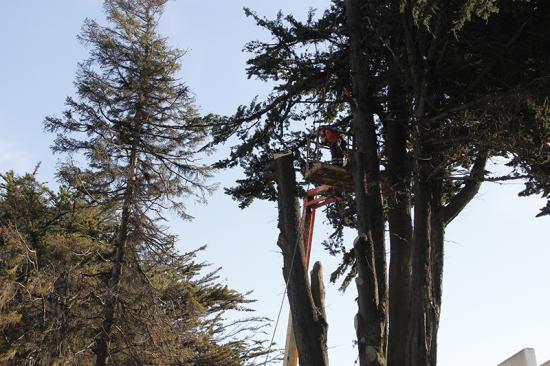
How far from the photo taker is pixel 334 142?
456 inches

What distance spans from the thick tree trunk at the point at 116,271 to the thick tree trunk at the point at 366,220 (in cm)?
961

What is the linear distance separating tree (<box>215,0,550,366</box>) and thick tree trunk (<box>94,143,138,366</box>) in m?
8.03

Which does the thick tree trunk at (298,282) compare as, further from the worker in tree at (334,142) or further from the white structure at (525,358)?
the white structure at (525,358)

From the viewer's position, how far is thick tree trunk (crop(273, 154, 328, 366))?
31.2ft

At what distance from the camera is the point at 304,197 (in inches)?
464

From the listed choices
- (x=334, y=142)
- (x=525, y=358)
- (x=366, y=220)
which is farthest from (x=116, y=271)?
(x=525, y=358)

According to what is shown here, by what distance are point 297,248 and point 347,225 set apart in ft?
6.94

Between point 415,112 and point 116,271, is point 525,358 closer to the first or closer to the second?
point 415,112

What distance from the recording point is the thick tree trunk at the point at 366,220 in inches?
361

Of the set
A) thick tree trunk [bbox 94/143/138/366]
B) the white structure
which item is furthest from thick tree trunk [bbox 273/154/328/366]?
thick tree trunk [bbox 94/143/138/366]

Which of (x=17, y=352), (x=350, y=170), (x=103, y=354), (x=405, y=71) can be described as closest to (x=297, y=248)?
(x=350, y=170)

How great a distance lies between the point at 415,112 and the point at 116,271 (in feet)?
36.4

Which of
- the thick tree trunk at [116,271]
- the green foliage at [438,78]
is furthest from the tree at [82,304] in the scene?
the green foliage at [438,78]

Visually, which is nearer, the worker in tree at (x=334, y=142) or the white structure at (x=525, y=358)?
the white structure at (x=525, y=358)
